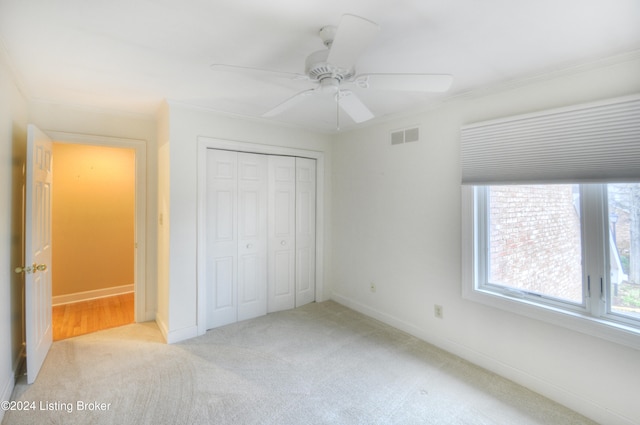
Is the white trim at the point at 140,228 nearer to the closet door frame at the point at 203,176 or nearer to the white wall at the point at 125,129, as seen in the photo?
the white wall at the point at 125,129

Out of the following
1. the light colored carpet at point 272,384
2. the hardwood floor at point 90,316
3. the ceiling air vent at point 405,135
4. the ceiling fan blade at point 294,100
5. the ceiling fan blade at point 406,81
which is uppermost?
the ceiling air vent at point 405,135

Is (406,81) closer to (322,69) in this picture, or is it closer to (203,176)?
(322,69)

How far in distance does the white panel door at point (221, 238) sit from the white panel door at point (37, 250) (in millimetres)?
1352

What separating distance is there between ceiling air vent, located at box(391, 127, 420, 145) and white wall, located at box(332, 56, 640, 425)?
0.20 ft

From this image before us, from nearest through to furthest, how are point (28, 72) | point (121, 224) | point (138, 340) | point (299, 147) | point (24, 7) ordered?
1. point (24, 7)
2. point (28, 72)
3. point (138, 340)
4. point (299, 147)
5. point (121, 224)

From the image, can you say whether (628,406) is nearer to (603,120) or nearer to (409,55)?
(603,120)

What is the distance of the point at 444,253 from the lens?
279 cm

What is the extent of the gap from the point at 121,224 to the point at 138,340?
2213 mm

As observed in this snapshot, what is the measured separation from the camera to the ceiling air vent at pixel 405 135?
3.02 metres

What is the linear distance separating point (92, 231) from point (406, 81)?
15.4 ft

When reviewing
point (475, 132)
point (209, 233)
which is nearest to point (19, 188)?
point (209, 233)

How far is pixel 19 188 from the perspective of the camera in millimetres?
2459

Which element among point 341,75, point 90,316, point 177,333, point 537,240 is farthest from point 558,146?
point 90,316

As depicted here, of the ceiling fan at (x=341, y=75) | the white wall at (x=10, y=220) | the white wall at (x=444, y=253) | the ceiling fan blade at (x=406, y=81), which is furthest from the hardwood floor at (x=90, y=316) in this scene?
the ceiling fan blade at (x=406, y=81)
